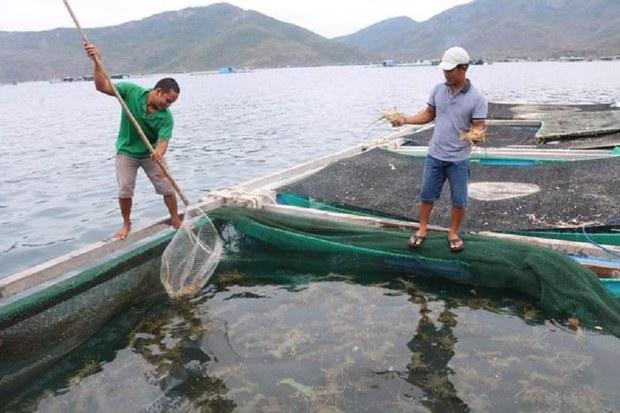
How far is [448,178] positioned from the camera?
516cm

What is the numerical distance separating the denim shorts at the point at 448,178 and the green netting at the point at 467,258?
0.42m

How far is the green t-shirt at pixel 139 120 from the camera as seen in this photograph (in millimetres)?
5336

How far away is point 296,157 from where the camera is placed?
17625mm

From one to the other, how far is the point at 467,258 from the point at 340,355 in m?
1.63

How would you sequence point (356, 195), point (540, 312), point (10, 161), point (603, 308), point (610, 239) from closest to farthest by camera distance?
1. point (603, 308)
2. point (540, 312)
3. point (610, 239)
4. point (356, 195)
5. point (10, 161)

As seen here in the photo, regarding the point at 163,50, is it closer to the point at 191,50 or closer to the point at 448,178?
the point at 191,50

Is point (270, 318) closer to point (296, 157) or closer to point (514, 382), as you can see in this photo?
point (514, 382)

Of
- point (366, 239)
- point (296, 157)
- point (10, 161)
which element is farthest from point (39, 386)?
point (10, 161)

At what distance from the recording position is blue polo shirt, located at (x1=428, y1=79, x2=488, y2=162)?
15.7 feet

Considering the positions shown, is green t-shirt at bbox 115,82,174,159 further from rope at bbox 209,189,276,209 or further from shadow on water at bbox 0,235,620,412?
shadow on water at bbox 0,235,620,412

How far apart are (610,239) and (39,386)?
5414 mm

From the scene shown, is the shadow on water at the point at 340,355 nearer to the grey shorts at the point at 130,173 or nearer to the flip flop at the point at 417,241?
the flip flop at the point at 417,241

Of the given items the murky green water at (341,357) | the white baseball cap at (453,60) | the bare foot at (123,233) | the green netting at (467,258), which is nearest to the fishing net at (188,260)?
the murky green water at (341,357)

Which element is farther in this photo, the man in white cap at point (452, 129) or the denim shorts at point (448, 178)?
the denim shorts at point (448, 178)
